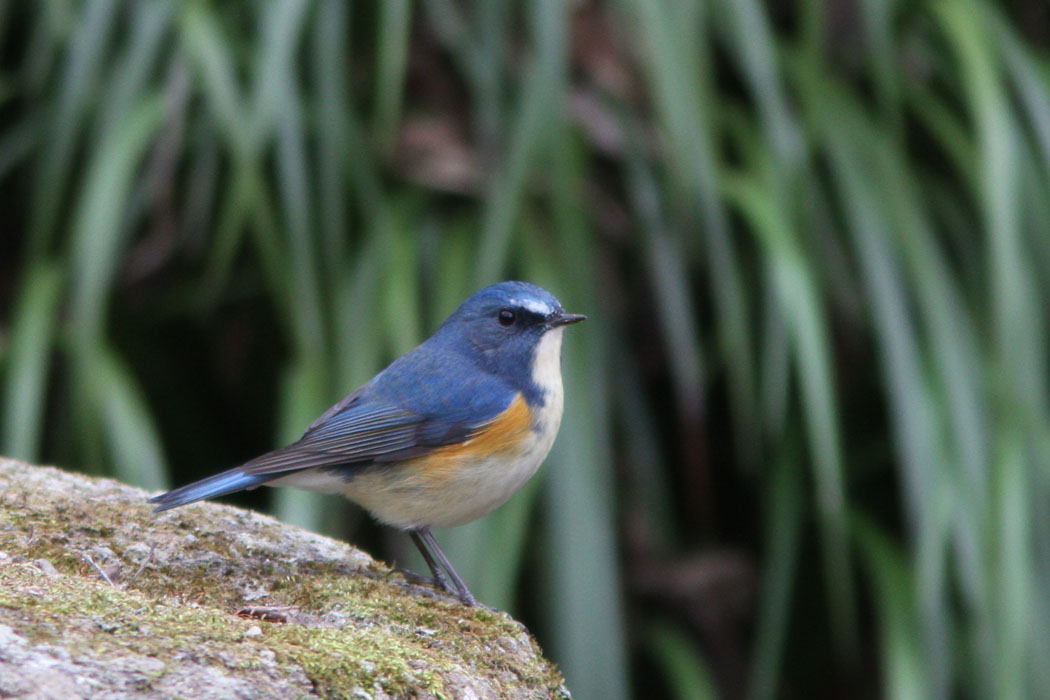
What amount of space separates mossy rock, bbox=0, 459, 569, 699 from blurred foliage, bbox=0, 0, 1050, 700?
112cm

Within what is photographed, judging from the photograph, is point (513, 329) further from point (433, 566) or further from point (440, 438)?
point (433, 566)

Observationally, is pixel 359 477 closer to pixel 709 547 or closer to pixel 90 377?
pixel 90 377

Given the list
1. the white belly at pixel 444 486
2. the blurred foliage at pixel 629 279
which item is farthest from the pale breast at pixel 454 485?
the blurred foliage at pixel 629 279

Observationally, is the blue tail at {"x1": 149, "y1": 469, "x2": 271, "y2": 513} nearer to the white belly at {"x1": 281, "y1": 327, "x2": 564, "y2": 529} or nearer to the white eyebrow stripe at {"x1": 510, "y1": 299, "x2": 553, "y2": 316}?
the white belly at {"x1": 281, "y1": 327, "x2": 564, "y2": 529}

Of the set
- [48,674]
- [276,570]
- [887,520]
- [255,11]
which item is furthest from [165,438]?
[48,674]

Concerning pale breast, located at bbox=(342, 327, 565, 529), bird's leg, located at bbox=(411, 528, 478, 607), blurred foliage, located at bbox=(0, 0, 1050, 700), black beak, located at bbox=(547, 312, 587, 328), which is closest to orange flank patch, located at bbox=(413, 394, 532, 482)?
pale breast, located at bbox=(342, 327, 565, 529)

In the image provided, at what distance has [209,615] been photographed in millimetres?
1822

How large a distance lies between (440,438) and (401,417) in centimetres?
11

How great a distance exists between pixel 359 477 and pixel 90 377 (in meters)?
1.34

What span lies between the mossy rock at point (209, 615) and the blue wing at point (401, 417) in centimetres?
17

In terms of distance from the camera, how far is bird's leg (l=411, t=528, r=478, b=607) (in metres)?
2.57

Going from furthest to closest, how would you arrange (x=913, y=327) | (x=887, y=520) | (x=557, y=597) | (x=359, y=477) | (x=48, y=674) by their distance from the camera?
1. (x=887, y=520)
2. (x=913, y=327)
3. (x=557, y=597)
4. (x=359, y=477)
5. (x=48, y=674)

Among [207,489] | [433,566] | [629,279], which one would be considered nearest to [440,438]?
[433,566]

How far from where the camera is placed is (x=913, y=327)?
4.11m
